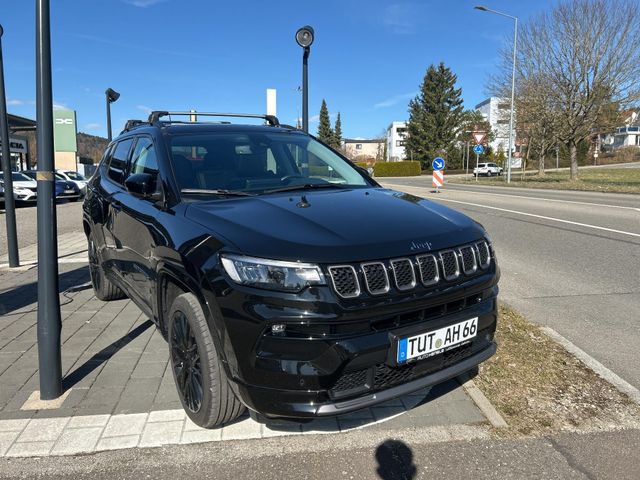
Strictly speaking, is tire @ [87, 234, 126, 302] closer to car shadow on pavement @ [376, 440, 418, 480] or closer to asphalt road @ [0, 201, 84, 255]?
car shadow on pavement @ [376, 440, 418, 480]

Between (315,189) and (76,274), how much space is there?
15.9 ft

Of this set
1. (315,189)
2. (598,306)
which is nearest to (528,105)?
(598,306)

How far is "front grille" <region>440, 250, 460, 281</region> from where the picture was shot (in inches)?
104

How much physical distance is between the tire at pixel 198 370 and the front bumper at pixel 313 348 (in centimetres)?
22

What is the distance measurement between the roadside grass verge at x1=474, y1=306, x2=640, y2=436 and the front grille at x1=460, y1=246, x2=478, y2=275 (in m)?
1.00

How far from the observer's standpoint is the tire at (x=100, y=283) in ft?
16.9

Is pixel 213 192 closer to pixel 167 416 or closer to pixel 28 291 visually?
pixel 167 416

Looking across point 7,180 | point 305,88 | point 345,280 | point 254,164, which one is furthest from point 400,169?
point 345,280

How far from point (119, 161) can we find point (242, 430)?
2.87 m

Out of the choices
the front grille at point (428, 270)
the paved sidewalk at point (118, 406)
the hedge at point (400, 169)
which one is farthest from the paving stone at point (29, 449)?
the hedge at point (400, 169)

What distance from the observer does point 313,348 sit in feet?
7.49

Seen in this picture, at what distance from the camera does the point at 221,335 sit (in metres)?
2.46

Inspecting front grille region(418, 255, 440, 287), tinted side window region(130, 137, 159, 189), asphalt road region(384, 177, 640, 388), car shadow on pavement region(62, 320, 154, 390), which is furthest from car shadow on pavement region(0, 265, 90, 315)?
asphalt road region(384, 177, 640, 388)

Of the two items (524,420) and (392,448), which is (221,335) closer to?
(392,448)
